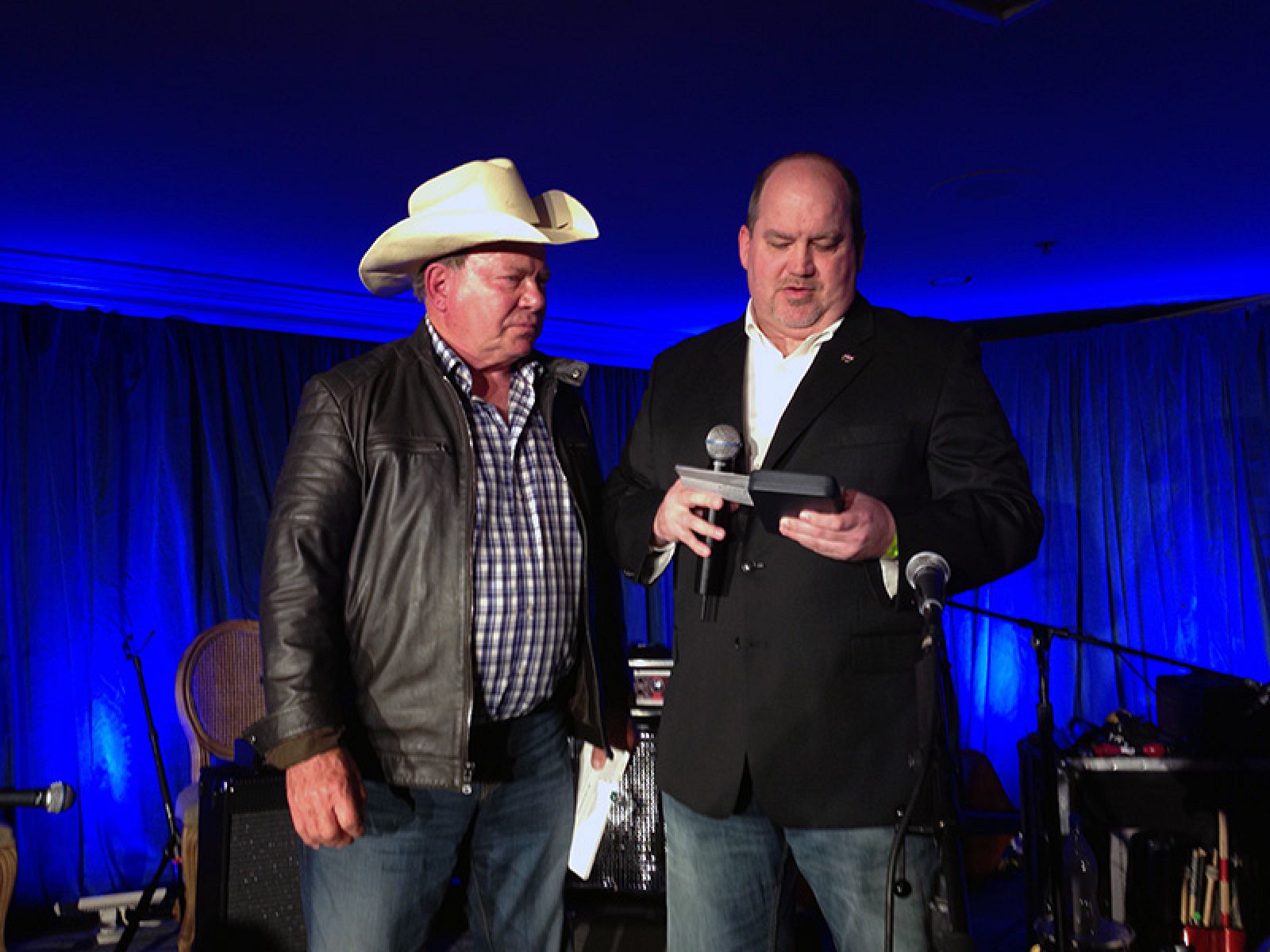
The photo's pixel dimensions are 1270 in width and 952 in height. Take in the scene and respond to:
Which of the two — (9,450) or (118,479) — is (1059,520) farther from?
(9,450)

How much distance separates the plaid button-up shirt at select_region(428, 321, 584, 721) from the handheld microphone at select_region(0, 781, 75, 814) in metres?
0.67

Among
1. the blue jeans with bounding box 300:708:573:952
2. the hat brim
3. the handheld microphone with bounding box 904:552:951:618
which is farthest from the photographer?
the hat brim

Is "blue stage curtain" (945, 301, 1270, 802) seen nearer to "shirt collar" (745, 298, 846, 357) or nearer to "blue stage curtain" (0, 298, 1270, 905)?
"blue stage curtain" (0, 298, 1270, 905)

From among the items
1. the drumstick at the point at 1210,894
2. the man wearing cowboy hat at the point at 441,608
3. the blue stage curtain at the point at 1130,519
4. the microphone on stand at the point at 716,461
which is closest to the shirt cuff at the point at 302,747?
the man wearing cowboy hat at the point at 441,608

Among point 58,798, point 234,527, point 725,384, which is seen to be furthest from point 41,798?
point 234,527

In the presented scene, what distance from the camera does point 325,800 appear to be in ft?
6.14

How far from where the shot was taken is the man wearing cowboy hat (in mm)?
1957

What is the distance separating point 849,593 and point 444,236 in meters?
1.02

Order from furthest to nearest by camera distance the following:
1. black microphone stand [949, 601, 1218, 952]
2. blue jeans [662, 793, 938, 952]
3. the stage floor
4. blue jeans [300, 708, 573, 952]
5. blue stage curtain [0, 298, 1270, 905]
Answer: blue stage curtain [0, 298, 1270, 905] → the stage floor → black microphone stand [949, 601, 1218, 952] → blue jeans [300, 708, 573, 952] → blue jeans [662, 793, 938, 952]

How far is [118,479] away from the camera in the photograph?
555 cm

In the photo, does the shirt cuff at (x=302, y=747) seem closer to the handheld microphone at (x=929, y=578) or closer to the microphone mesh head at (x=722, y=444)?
the microphone mesh head at (x=722, y=444)

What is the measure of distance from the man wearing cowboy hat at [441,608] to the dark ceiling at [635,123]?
3.34ft

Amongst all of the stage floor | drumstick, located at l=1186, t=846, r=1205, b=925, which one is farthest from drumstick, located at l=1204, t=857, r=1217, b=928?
the stage floor

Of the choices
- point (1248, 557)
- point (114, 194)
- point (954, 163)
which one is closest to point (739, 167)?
point (954, 163)
